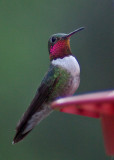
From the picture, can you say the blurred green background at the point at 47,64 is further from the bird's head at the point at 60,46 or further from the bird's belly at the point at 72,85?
the bird's belly at the point at 72,85

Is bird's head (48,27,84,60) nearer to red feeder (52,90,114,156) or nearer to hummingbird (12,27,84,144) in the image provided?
hummingbird (12,27,84,144)

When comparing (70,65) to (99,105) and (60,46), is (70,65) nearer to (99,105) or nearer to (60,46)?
(60,46)

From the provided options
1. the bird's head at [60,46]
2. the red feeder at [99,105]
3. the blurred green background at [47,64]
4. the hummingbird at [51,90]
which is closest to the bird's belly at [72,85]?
the hummingbird at [51,90]

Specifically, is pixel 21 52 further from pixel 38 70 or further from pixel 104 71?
pixel 104 71

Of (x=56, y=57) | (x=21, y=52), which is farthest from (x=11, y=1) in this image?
(x=56, y=57)

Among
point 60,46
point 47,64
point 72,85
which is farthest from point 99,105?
point 47,64
